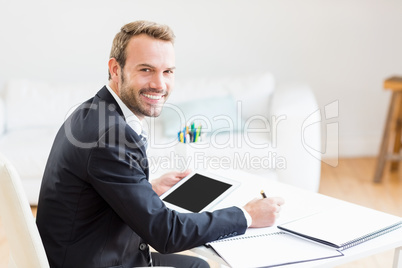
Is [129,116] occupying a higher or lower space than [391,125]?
higher

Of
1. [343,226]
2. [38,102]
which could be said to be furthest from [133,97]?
[38,102]

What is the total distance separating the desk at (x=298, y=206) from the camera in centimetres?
135

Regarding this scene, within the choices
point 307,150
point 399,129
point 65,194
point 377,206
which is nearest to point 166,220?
point 65,194

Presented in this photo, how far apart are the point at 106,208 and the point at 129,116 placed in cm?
29

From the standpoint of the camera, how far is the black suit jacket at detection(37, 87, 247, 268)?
1.35 metres

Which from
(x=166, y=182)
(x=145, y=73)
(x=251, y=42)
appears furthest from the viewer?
(x=251, y=42)

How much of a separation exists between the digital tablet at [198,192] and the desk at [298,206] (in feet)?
0.11

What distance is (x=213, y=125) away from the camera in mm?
3525

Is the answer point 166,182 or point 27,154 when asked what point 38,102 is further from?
point 166,182

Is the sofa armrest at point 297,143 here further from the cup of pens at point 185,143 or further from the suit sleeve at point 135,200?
the suit sleeve at point 135,200

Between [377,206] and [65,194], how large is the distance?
8.14ft

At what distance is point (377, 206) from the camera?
11.1 ft

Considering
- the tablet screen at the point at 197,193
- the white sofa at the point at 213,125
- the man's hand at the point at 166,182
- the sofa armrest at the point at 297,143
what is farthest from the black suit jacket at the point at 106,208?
the sofa armrest at the point at 297,143

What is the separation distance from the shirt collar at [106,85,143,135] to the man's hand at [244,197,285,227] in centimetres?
40
